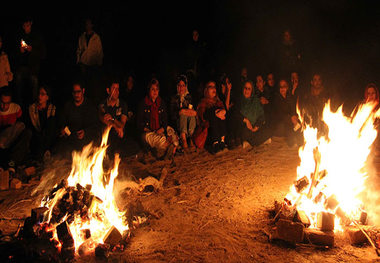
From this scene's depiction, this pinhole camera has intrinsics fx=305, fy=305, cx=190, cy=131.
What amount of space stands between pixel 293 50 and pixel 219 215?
23.7 feet

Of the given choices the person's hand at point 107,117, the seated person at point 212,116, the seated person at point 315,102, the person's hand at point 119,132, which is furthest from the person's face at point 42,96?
the seated person at point 315,102

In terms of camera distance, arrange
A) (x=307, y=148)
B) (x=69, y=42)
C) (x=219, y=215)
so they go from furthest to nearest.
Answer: (x=69, y=42)
(x=307, y=148)
(x=219, y=215)

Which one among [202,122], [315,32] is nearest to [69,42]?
[202,122]

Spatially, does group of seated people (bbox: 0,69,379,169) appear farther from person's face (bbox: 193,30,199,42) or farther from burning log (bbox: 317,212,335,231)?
burning log (bbox: 317,212,335,231)

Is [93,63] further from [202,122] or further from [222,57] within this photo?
[222,57]

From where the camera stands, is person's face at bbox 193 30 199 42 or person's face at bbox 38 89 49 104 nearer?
person's face at bbox 38 89 49 104

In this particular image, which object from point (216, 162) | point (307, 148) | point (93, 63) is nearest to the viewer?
point (307, 148)

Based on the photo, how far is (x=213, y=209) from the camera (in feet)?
15.8

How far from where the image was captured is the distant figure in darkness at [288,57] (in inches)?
389

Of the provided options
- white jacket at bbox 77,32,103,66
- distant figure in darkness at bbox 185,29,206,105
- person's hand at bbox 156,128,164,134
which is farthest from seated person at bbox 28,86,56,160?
distant figure in darkness at bbox 185,29,206,105

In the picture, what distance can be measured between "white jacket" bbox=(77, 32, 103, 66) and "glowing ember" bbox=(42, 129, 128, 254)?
473cm

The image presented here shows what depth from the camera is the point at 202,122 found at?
7.91 metres

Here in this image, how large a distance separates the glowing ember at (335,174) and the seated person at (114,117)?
162 inches

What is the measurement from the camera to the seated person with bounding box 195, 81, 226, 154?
7.79 meters
